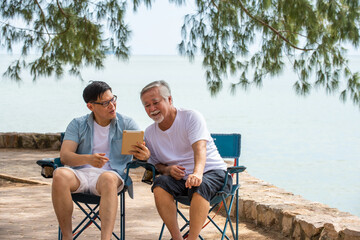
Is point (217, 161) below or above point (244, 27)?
below

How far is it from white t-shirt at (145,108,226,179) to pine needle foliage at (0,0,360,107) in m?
3.34

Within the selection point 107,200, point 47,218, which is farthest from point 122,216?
point 47,218

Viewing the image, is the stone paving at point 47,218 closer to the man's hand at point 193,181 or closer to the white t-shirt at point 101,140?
the white t-shirt at point 101,140

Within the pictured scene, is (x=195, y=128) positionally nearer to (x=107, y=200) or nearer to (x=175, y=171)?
(x=175, y=171)

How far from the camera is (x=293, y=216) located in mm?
3828

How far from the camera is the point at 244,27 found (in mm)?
7496

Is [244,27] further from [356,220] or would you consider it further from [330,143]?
[330,143]

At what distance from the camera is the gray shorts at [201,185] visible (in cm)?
303

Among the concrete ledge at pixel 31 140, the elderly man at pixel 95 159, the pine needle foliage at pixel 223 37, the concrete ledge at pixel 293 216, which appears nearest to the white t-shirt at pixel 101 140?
the elderly man at pixel 95 159

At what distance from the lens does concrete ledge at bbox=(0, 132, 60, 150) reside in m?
8.54

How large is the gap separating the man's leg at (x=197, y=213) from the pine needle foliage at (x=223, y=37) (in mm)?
3704

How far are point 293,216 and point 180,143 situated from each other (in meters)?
1.06

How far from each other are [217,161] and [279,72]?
4678mm

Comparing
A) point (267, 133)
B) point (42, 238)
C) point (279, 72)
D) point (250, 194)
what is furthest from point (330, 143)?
point (42, 238)
